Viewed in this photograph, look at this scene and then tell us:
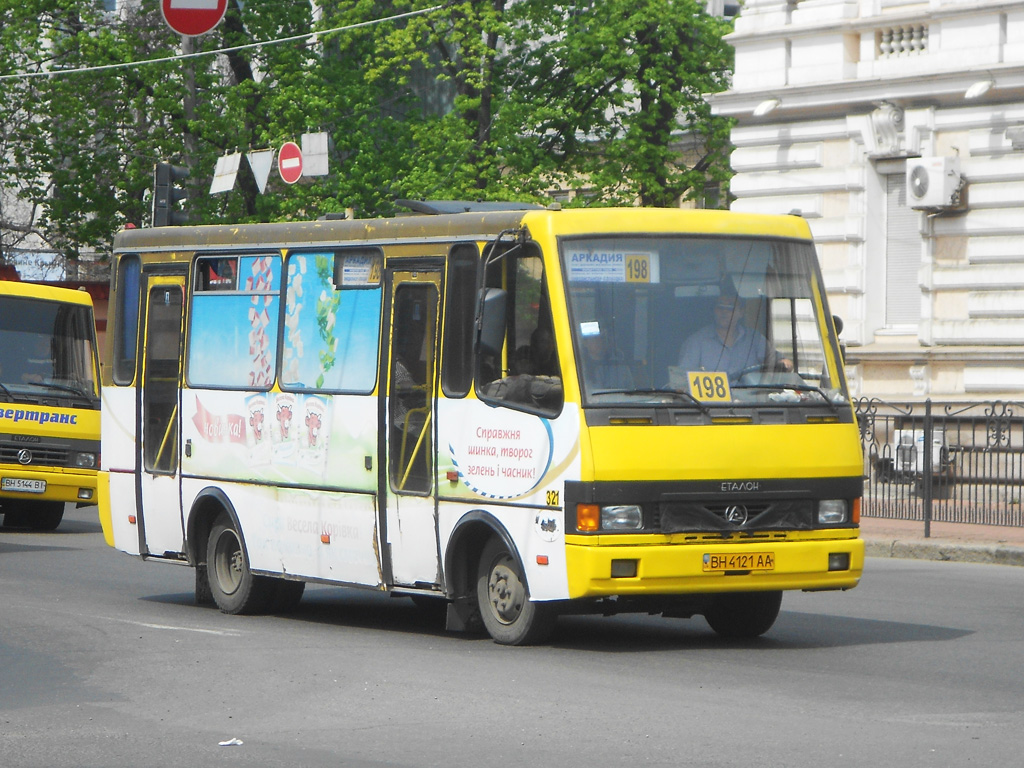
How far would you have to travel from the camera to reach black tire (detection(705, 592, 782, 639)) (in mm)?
11422

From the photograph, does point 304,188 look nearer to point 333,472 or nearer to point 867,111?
point 867,111

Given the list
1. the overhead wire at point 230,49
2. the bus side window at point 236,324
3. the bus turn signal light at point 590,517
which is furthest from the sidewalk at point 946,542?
the overhead wire at point 230,49

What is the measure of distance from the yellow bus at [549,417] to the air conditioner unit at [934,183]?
13.8 meters

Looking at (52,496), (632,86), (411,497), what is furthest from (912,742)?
(632,86)

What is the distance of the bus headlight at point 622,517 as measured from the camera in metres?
10.3

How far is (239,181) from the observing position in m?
37.3

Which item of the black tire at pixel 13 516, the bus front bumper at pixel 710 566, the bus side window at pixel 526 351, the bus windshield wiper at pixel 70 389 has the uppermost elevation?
the bus side window at pixel 526 351

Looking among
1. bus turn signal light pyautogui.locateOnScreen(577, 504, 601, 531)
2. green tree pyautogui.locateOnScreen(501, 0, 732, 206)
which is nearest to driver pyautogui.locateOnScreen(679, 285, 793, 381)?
bus turn signal light pyautogui.locateOnScreen(577, 504, 601, 531)

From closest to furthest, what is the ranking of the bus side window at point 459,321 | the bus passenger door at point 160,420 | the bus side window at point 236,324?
the bus side window at point 459,321
the bus side window at point 236,324
the bus passenger door at point 160,420

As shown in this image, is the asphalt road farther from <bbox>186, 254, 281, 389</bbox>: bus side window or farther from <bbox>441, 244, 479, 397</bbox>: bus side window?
<bbox>186, 254, 281, 389</bbox>: bus side window

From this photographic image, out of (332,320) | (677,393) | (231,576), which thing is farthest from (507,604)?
(231,576)

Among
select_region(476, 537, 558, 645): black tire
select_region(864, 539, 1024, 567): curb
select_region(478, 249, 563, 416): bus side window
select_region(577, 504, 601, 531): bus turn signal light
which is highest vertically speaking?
select_region(478, 249, 563, 416): bus side window

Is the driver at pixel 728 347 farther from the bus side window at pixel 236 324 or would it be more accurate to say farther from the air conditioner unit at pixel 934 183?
the air conditioner unit at pixel 934 183

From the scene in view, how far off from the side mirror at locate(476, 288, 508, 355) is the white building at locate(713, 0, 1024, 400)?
14.9 metres
